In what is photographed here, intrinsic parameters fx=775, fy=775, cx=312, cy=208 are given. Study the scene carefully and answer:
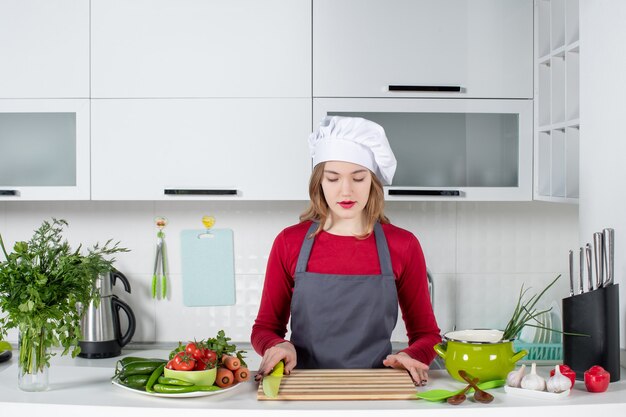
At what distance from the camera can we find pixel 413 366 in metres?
1.80

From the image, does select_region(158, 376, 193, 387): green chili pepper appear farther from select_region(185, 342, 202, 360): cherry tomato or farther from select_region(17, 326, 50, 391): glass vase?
select_region(17, 326, 50, 391): glass vase

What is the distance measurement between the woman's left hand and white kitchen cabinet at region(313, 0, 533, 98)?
1136mm

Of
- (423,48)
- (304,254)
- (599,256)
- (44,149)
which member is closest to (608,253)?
(599,256)

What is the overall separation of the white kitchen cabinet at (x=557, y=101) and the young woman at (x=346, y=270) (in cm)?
70

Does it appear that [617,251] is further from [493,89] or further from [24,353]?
[24,353]

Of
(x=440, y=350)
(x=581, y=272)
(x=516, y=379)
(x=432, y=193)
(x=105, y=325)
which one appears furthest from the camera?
(x=105, y=325)

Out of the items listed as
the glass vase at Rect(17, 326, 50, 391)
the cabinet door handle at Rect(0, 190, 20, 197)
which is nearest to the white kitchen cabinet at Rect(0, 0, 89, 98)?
the cabinet door handle at Rect(0, 190, 20, 197)

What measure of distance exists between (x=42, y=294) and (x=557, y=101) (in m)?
1.77

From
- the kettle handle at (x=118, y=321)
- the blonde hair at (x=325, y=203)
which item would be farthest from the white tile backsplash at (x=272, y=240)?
the blonde hair at (x=325, y=203)

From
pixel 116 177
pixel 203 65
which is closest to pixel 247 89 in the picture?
pixel 203 65

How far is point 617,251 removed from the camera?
6.81ft

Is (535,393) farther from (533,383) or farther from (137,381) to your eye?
(137,381)

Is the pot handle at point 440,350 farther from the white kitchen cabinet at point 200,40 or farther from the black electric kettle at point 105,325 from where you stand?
the black electric kettle at point 105,325

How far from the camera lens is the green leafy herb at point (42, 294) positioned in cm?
166
